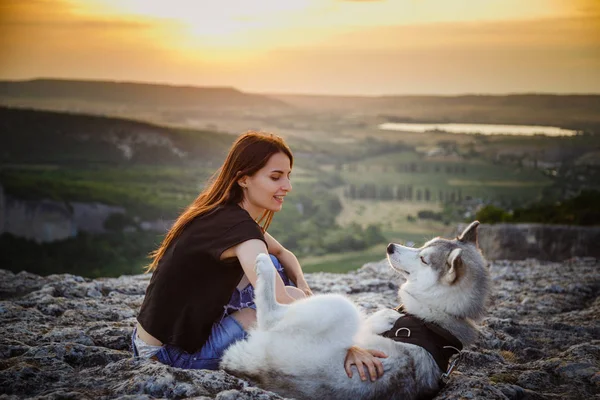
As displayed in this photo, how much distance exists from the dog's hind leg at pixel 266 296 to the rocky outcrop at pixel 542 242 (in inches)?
407

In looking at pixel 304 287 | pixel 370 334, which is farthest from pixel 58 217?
pixel 370 334

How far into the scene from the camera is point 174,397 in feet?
13.1

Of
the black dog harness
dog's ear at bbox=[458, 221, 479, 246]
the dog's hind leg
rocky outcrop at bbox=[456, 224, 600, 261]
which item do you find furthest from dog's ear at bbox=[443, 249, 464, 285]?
rocky outcrop at bbox=[456, 224, 600, 261]

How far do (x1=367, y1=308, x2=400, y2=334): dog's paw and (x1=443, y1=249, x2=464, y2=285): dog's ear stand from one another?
516 mm

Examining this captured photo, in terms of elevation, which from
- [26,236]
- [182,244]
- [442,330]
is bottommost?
[26,236]

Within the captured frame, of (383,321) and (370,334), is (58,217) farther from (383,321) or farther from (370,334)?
(370,334)

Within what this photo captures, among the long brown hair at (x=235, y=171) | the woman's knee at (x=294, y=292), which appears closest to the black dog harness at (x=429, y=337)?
the woman's knee at (x=294, y=292)

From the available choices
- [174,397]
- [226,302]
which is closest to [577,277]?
[226,302]

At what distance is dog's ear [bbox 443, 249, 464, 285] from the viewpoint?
458 centimetres

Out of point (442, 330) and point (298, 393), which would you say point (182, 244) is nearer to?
point (298, 393)

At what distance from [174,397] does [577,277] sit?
832 cm

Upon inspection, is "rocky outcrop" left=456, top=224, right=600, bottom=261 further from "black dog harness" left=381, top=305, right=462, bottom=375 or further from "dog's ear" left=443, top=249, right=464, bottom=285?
"black dog harness" left=381, top=305, right=462, bottom=375

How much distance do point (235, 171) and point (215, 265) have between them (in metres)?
0.79

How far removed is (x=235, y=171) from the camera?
4.79 meters
